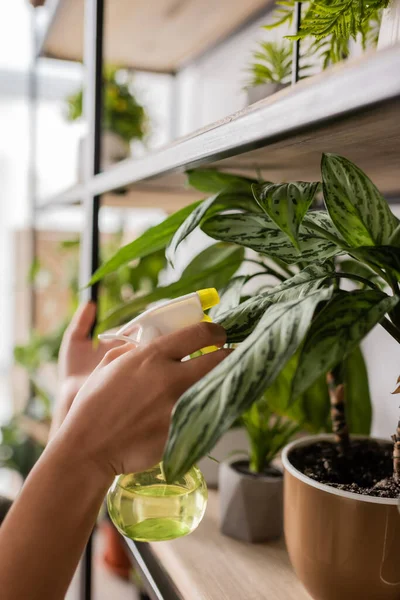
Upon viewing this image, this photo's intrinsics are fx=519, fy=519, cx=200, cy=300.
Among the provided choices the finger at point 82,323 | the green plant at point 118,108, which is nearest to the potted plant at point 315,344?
the finger at point 82,323

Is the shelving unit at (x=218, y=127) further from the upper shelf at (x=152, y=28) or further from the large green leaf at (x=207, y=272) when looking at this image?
the large green leaf at (x=207, y=272)

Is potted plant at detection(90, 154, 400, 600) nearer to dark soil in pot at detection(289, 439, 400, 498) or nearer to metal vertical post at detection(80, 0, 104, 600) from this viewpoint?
dark soil in pot at detection(289, 439, 400, 498)

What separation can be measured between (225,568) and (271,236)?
0.39 m

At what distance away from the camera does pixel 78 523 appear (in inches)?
16.0

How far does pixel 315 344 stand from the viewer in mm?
299

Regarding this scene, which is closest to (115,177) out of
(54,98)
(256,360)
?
(256,360)

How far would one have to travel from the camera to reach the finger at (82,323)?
2.70 feet

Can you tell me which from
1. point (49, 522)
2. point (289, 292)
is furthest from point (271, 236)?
point (49, 522)

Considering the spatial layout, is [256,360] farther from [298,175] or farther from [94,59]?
[94,59]

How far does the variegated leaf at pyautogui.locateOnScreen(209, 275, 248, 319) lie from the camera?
19.7 inches

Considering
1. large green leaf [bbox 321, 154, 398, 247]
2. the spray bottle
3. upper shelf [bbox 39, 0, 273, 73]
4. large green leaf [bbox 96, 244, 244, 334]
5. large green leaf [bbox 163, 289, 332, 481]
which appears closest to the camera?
large green leaf [bbox 163, 289, 332, 481]

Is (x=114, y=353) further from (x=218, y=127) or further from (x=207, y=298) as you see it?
(x=218, y=127)

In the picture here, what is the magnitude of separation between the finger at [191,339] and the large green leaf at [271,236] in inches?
3.0

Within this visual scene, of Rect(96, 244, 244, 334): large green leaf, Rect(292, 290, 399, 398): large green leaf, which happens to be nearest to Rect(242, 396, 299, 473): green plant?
Rect(96, 244, 244, 334): large green leaf
